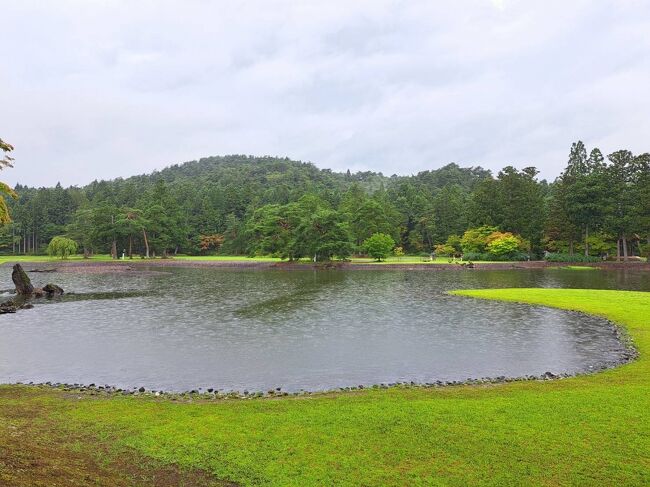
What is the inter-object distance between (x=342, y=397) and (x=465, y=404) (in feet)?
10.6

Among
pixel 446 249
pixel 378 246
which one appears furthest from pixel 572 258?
pixel 378 246

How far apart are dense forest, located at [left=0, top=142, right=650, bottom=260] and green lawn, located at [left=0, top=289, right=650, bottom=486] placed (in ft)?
198

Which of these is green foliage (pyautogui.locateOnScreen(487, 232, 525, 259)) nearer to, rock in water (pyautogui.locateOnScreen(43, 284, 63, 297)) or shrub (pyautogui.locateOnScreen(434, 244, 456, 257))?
shrub (pyautogui.locateOnScreen(434, 244, 456, 257))

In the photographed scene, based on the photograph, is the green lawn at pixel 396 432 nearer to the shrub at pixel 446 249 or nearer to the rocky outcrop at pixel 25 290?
the rocky outcrop at pixel 25 290

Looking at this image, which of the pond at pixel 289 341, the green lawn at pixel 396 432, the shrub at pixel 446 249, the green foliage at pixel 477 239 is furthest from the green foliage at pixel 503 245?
the green lawn at pixel 396 432

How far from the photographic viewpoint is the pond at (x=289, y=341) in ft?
55.8

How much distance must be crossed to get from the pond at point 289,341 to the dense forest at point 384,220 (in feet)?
133

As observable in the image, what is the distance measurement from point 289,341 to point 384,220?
250ft

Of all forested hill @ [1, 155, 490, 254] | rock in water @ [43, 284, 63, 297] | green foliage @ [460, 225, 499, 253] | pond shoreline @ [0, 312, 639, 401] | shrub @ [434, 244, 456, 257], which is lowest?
pond shoreline @ [0, 312, 639, 401]

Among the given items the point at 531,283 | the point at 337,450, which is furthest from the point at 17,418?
the point at 531,283

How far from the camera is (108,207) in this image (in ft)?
312

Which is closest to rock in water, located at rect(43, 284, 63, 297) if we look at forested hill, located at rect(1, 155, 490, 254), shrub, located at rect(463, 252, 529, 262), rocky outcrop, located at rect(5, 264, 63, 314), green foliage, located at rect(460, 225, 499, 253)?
rocky outcrop, located at rect(5, 264, 63, 314)

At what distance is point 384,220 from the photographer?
96375 millimetres

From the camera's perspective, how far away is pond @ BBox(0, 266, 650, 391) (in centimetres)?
1700
